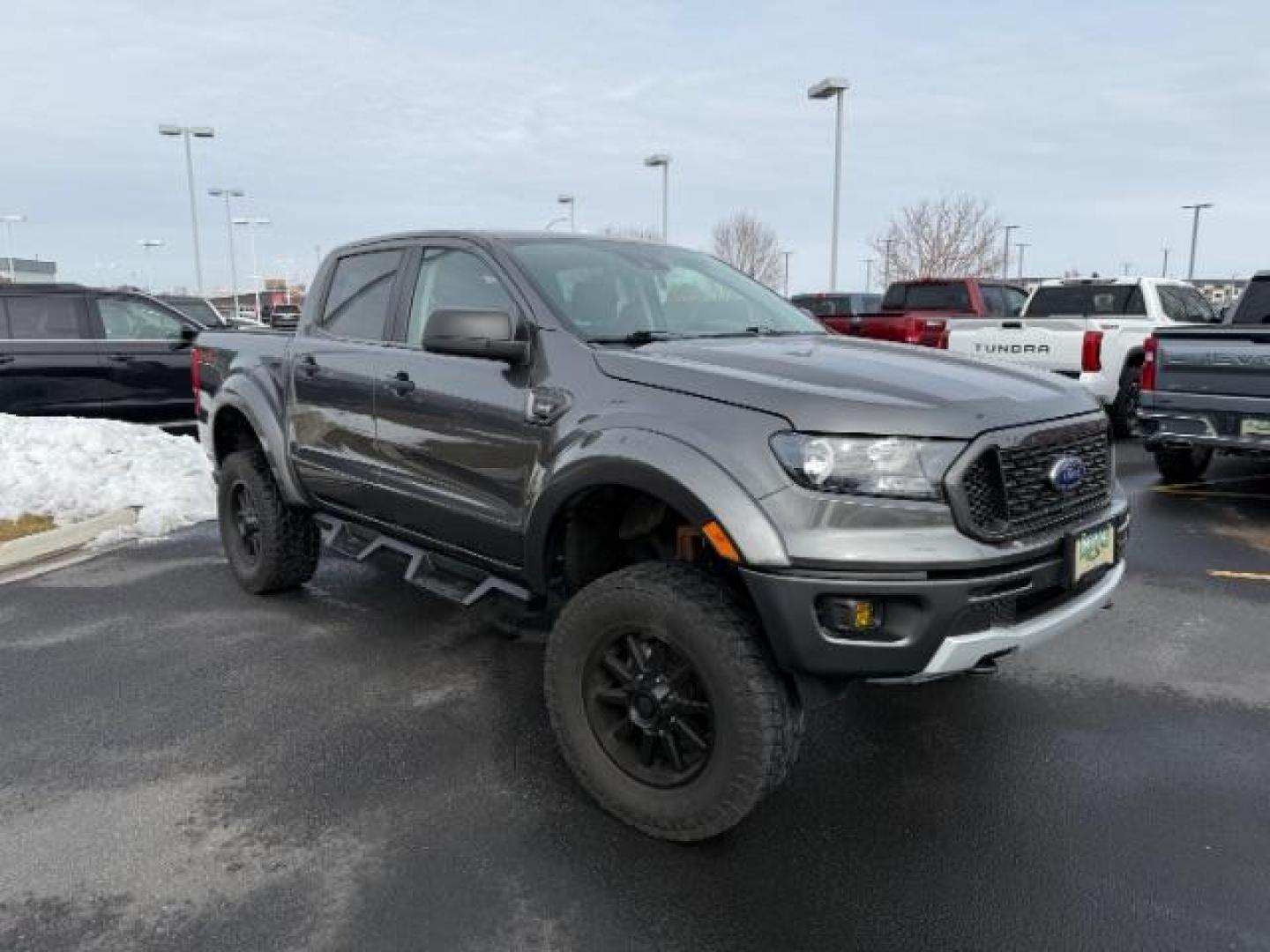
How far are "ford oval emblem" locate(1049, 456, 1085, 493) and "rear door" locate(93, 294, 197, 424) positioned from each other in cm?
896

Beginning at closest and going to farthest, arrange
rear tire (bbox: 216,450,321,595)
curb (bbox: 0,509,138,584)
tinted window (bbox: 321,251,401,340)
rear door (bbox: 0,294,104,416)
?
tinted window (bbox: 321,251,401,340) < rear tire (bbox: 216,450,321,595) < curb (bbox: 0,509,138,584) < rear door (bbox: 0,294,104,416)

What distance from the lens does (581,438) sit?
3.05 meters

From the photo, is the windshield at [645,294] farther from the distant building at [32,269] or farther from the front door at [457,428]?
the distant building at [32,269]

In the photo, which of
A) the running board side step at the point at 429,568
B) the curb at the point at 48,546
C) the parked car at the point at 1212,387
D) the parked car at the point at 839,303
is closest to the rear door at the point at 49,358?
the curb at the point at 48,546

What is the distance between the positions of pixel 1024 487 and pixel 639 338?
1370 mm

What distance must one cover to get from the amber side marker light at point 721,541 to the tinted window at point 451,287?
1355 millimetres

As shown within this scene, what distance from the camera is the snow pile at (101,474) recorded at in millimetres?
6984

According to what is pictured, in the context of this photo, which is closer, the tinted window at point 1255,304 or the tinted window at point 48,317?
the tinted window at point 1255,304

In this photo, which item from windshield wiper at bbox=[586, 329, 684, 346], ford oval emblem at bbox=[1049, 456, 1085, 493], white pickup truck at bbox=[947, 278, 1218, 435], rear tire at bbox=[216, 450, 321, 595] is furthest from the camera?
white pickup truck at bbox=[947, 278, 1218, 435]

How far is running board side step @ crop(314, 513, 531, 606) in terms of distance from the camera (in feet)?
12.1

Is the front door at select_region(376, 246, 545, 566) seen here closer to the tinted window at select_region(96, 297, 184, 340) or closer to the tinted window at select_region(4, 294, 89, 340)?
the tinted window at select_region(96, 297, 184, 340)

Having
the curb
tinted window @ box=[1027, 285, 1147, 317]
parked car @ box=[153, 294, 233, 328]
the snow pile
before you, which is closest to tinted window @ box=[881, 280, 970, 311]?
tinted window @ box=[1027, 285, 1147, 317]

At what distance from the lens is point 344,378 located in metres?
4.29

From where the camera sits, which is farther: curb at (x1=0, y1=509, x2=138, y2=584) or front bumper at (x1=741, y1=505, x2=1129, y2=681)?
curb at (x1=0, y1=509, x2=138, y2=584)
